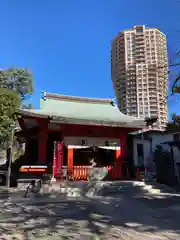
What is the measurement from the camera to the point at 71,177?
1320cm

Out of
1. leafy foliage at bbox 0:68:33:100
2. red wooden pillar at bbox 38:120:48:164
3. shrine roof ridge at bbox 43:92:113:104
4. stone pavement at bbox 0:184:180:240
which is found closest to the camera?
stone pavement at bbox 0:184:180:240

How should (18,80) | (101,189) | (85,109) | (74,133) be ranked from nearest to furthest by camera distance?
(101,189) → (74,133) → (85,109) → (18,80)

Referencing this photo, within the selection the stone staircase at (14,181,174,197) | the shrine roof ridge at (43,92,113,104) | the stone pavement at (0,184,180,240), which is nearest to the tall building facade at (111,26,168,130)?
the stone pavement at (0,184,180,240)

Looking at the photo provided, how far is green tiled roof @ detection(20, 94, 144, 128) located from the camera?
48.5ft

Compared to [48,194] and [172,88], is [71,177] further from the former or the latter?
[172,88]

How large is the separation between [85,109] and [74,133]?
3387 millimetres

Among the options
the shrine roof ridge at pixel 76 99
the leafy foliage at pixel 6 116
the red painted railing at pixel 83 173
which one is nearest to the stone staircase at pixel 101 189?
the red painted railing at pixel 83 173

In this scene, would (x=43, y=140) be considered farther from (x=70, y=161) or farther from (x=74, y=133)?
(x=70, y=161)

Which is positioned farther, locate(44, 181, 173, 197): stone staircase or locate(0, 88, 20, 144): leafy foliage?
locate(0, 88, 20, 144): leafy foliage

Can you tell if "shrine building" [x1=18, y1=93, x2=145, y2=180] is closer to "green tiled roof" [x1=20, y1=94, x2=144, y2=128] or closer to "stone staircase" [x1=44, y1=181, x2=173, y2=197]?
"green tiled roof" [x1=20, y1=94, x2=144, y2=128]

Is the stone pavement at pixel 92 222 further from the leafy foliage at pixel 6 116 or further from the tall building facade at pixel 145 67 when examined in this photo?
the leafy foliage at pixel 6 116

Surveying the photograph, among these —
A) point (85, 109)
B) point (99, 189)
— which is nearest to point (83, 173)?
point (99, 189)

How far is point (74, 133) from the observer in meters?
14.6

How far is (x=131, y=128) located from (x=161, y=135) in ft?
31.1
